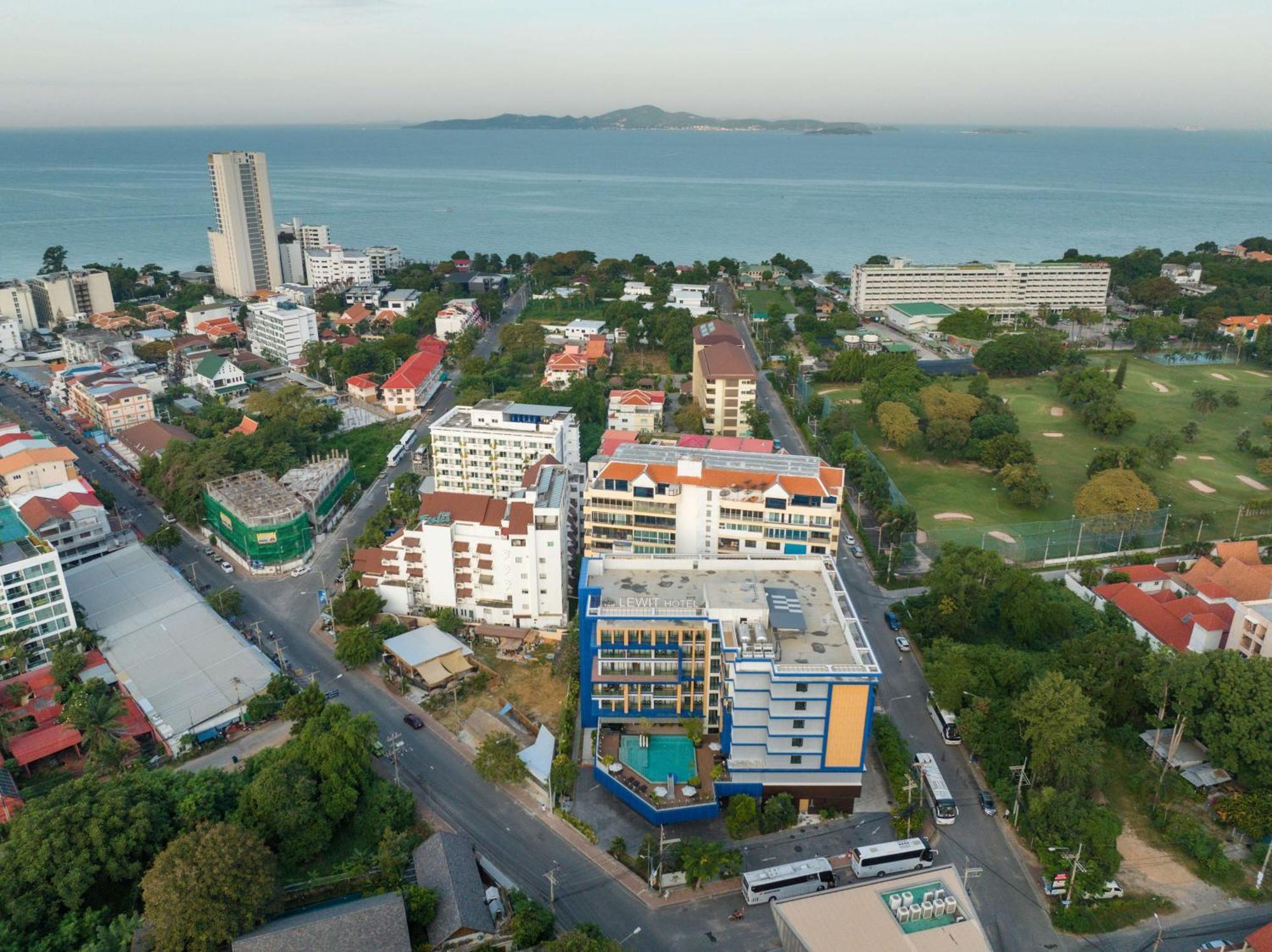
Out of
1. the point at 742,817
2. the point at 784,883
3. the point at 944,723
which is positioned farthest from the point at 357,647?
the point at 944,723

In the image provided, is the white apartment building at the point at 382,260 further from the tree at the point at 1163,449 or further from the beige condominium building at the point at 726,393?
the tree at the point at 1163,449

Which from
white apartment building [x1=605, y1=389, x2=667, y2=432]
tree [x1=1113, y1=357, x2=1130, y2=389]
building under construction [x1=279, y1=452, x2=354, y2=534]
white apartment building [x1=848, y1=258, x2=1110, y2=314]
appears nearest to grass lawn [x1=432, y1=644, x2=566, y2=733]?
building under construction [x1=279, y1=452, x2=354, y2=534]

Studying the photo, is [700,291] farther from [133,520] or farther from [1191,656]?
[1191,656]

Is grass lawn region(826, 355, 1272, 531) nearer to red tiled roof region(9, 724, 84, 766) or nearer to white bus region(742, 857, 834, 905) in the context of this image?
white bus region(742, 857, 834, 905)

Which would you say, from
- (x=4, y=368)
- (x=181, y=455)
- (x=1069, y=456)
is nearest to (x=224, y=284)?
(x=4, y=368)

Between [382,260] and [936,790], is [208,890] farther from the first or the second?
[382,260]

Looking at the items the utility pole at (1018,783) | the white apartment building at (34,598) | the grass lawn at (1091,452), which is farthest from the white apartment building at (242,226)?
the utility pole at (1018,783)

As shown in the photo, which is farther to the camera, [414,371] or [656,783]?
[414,371]
